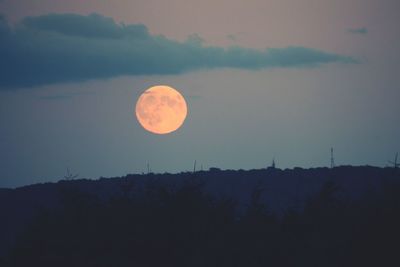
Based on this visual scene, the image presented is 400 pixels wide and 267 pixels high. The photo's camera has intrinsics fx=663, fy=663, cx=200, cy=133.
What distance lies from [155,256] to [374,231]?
7.14m

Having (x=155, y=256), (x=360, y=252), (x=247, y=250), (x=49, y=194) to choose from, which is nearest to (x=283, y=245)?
(x=247, y=250)

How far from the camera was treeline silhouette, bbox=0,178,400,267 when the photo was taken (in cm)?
2111

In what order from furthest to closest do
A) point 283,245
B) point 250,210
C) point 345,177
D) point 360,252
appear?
point 345,177 < point 250,210 < point 283,245 < point 360,252

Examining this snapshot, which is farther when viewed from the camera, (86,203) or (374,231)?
→ (86,203)

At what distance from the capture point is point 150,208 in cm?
2378

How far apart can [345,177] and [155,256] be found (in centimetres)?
3848

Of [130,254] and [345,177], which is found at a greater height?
[345,177]

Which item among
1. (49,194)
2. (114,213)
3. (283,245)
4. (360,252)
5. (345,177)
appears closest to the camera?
(360,252)

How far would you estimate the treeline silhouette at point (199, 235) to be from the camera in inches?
831

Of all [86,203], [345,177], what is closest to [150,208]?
[86,203]

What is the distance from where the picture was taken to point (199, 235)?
22781 millimetres

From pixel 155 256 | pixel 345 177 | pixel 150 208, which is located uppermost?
pixel 345 177

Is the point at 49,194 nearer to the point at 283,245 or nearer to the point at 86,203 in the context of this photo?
the point at 86,203

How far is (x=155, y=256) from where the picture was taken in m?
22.0
